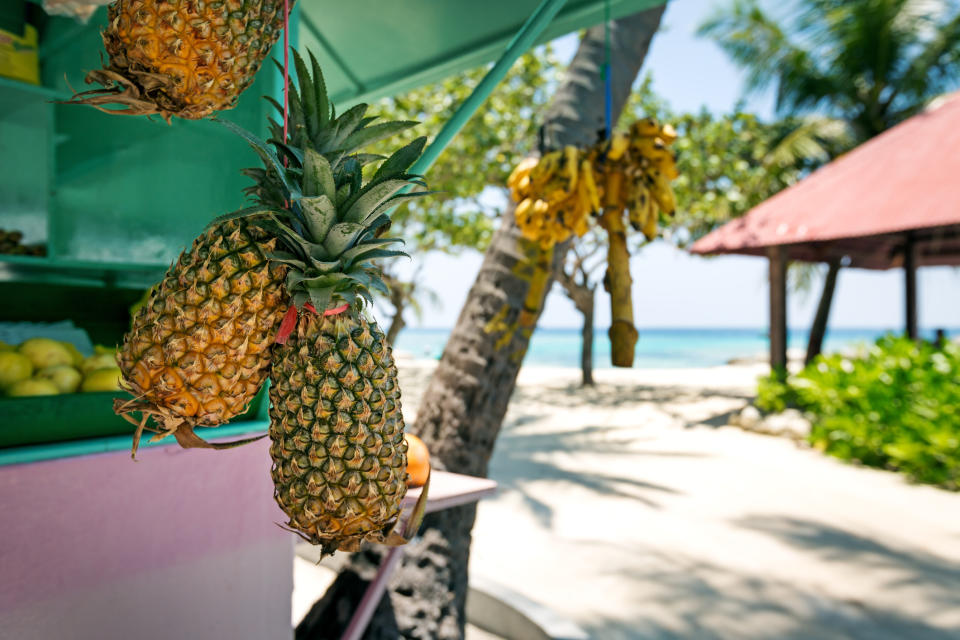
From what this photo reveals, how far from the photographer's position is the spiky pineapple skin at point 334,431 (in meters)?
0.76

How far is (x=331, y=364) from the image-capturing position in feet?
2.48

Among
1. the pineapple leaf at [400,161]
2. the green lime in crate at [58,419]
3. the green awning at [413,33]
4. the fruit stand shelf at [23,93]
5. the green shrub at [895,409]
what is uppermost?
the green awning at [413,33]

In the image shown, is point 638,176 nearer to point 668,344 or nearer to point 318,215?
point 318,215

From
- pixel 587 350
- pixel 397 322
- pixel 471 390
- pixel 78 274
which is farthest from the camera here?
pixel 587 350

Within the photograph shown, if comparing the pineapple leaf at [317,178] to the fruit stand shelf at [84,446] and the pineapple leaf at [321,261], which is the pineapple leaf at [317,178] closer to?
the pineapple leaf at [321,261]

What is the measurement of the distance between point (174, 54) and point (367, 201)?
278mm

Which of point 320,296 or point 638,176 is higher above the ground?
point 638,176

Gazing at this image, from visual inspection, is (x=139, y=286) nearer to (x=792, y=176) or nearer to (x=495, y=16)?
(x=495, y=16)

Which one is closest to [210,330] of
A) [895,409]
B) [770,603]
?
[770,603]

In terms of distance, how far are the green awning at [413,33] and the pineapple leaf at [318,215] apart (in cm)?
188

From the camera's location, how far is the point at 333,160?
863 mm

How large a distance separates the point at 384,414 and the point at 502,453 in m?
8.99

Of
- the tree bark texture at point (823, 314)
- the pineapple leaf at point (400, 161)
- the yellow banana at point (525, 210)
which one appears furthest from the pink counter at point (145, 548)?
the tree bark texture at point (823, 314)

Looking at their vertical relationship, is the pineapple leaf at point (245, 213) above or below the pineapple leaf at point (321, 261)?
above
